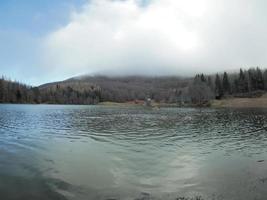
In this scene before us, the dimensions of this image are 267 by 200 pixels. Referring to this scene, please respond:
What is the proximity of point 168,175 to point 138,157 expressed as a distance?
6.72 metres

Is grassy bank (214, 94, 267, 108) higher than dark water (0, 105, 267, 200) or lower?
higher

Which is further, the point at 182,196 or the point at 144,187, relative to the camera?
the point at 144,187

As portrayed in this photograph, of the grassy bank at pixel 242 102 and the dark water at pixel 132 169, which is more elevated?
the grassy bank at pixel 242 102

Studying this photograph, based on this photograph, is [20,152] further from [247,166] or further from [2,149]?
[247,166]

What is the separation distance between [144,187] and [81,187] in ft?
12.5

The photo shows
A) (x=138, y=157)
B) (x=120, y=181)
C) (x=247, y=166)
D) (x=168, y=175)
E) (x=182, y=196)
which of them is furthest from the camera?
(x=138, y=157)

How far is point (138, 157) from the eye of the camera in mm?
27953

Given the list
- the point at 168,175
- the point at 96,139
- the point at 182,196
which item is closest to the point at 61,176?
the point at 168,175

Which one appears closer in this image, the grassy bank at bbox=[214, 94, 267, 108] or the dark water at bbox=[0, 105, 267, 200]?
the dark water at bbox=[0, 105, 267, 200]

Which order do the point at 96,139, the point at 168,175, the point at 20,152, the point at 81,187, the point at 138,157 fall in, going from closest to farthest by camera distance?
the point at 81,187, the point at 168,175, the point at 138,157, the point at 20,152, the point at 96,139

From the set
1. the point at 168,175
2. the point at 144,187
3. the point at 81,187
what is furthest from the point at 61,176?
the point at 168,175

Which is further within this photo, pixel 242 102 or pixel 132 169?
pixel 242 102

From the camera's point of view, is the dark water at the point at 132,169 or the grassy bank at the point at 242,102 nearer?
the dark water at the point at 132,169

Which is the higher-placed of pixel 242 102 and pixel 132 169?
pixel 242 102
